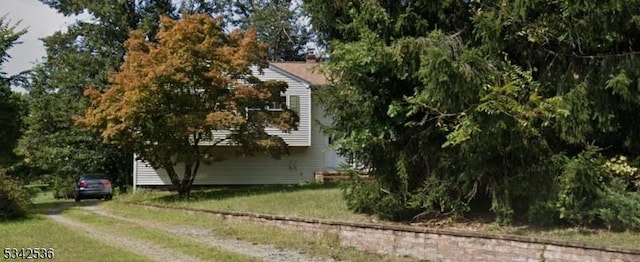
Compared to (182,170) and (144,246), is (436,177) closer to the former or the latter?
(144,246)

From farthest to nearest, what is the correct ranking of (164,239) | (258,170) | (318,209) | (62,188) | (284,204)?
1. (62,188)
2. (258,170)
3. (284,204)
4. (318,209)
5. (164,239)

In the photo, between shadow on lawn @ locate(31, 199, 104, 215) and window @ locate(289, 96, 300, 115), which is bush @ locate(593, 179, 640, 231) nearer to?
shadow on lawn @ locate(31, 199, 104, 215)

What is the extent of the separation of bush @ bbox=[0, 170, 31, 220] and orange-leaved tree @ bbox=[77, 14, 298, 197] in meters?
4.23

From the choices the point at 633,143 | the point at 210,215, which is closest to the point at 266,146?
the point at 210,215

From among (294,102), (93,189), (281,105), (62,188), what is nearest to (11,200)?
(281,105)

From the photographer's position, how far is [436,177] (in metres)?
12.0

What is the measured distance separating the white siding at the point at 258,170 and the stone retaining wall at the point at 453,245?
58.3 feet

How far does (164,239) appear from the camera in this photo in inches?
482

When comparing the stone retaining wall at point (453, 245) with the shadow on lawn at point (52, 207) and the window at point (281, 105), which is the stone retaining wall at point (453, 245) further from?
the shadow on lawn at point (52, 207)

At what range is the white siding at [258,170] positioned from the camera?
30.3 metres

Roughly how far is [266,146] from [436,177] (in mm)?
11499

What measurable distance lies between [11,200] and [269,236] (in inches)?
347

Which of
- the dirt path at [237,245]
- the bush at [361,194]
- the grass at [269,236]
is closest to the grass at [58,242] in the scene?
the dirt path at [237,245]

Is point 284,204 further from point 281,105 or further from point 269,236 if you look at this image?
point 281,105
